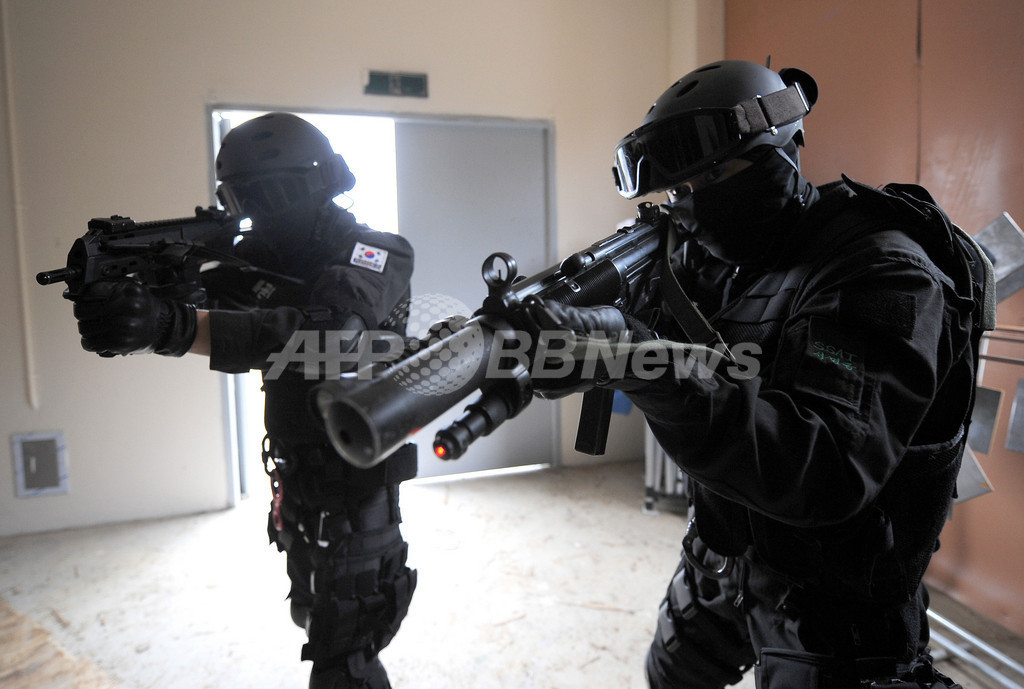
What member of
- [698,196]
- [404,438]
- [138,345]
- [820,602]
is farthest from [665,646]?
[138,345]

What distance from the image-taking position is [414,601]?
7.89 ft

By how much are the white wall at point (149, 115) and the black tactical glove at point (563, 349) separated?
2976mm

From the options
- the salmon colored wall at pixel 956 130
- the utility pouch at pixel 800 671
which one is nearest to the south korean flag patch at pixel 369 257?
the utility pouch at pixel 800 671

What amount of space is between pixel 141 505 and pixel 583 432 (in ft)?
10.5

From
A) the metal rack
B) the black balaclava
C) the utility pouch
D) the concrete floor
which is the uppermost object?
the black balaclava

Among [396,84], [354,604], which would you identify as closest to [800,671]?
[354,604]

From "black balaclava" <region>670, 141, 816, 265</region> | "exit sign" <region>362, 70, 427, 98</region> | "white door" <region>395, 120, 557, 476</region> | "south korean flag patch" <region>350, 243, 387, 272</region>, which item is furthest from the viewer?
"white door" <region>395, 120, 557, 476</region>

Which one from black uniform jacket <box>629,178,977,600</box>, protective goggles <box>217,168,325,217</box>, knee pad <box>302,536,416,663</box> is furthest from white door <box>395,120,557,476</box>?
black uniform jacket <box>629,178,977,600</box>

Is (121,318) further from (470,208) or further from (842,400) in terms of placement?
(470,208)

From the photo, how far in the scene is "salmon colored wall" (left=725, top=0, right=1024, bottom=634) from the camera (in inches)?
73.9

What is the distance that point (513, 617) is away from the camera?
2270mm

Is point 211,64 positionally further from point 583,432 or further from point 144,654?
point 583,432

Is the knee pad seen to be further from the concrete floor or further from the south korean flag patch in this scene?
the south korean flag patch

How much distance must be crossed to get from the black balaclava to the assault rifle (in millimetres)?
1132
